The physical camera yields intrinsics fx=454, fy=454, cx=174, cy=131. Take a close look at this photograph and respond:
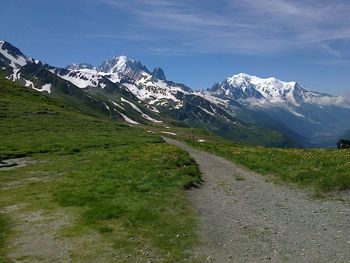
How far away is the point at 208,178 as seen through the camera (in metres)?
39.3

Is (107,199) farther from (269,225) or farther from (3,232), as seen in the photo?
(269,225)

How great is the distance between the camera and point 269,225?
22234 mm

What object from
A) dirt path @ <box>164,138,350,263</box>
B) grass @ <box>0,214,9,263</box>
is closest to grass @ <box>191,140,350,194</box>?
dirt path @ <box>164,138,350,263</box>

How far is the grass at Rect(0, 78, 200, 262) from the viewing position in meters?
19.7

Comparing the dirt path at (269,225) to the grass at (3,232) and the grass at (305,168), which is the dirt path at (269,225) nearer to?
the grass at (305,168)

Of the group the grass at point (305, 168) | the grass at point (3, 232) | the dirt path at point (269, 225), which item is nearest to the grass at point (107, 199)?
the grass at point (3, 232)

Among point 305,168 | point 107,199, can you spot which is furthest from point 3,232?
point 305,168

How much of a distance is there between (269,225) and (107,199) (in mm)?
10565

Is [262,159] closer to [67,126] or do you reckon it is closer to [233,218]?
[233,218]

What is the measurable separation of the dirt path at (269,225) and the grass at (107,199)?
1.33 metres

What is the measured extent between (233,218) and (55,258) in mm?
9701

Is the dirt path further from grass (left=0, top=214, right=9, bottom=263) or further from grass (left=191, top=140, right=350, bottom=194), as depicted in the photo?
grass (left=0, top=214, right=9, bottom=263)

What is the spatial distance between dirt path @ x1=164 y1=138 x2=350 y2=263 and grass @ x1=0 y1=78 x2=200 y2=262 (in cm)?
133

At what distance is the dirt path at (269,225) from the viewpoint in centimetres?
1802
